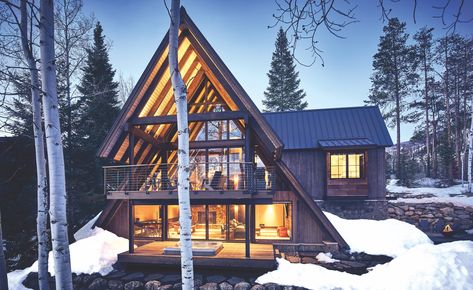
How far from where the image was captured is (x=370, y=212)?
14664 mm

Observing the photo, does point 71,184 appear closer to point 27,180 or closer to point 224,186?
point 27,180

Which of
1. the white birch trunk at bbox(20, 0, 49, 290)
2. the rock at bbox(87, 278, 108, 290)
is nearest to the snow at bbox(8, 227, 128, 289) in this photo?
the rock at bbox(87, 278, 108, 290)

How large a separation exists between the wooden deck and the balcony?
2.41m

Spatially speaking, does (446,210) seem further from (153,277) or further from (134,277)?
(134,277)

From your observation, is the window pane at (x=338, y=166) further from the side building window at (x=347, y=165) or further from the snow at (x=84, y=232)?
the snow at (x=84, y=232)

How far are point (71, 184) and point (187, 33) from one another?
10673 mm

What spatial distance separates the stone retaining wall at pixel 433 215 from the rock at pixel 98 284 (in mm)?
17107

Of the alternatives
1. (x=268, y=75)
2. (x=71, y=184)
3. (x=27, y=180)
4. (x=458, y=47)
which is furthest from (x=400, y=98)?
(x=27, y=180)

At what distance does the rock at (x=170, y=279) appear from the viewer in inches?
345

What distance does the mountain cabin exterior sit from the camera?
971 cm

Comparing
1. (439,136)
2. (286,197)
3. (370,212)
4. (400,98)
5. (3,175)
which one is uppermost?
(400,98)

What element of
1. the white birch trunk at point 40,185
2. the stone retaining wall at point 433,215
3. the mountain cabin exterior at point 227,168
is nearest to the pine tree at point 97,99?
the mountain cabin exterior at point 227,168

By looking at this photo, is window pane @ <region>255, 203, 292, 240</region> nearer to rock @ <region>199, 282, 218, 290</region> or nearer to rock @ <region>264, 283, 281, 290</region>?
rock @ <region>264, 283, 281, 290</region>

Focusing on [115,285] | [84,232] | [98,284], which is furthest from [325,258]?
[84,232]
